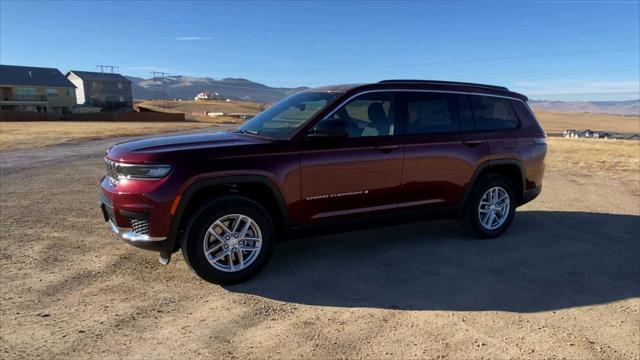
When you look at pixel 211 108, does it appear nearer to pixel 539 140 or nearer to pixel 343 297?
pixel 539 140

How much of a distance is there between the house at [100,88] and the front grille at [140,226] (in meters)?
92.8

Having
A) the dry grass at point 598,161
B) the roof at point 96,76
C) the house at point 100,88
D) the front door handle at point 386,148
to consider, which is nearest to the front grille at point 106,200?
the front door handle at point 386,148

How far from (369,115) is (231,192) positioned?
1726 mm

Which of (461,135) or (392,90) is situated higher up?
(392,90)

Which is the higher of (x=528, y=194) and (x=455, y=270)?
(x=528, y=194)

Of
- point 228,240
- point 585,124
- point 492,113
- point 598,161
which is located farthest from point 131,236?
point 585,124

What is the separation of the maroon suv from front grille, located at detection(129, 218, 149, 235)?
1cm

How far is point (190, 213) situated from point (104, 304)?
1.04 m

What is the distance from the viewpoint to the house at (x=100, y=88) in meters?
93.2

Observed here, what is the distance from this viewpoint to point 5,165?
43.5 feet

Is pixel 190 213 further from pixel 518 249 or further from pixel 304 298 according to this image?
pixel 518 249

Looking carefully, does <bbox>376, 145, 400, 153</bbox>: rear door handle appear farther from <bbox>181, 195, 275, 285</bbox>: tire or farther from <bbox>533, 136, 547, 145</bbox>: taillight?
<bbox>533, 136, 547, 145</bbox>: taillight

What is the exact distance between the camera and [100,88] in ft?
312

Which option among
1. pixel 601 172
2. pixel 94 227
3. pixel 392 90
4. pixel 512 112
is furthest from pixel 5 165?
pixel 601 172
